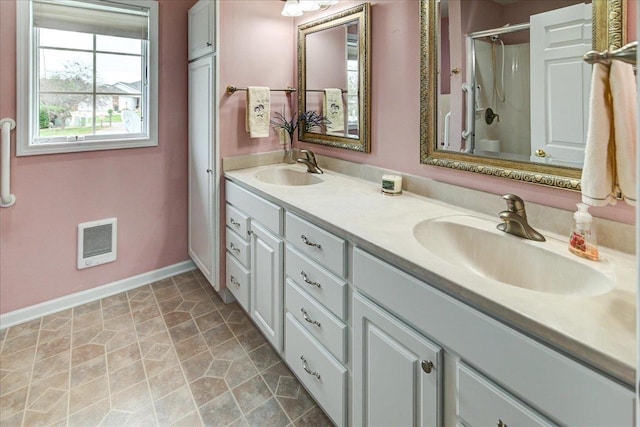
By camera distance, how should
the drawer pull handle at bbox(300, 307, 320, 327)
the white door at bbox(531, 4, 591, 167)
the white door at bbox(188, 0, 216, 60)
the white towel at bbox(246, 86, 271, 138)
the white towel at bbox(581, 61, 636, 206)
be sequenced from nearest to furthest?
the white towel at bbox(581, 61, 636, 206), the white door at bbox(531, 4, 591, 167), the drawer pull handle at bbox(300, 307, 320, 327), the white door at bbox(188, 0, 216, 60), the white towel at bbox(246, 86, 271, 138)

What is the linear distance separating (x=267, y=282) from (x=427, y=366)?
3.39 ft

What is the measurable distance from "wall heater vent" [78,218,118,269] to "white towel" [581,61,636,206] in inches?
105

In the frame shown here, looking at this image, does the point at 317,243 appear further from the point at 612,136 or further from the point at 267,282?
the point at 612,136

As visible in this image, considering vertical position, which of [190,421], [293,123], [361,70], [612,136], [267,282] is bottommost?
[190,421]

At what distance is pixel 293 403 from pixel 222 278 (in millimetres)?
1033

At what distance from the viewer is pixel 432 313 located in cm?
92

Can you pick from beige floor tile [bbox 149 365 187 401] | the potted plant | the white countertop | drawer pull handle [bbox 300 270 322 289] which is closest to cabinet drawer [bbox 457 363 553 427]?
the white countertop

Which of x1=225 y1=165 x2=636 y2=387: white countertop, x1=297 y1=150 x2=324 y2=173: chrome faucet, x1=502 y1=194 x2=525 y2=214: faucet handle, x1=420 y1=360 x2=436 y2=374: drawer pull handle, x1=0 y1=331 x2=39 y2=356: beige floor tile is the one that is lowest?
x1=0 y1=331 x2=39 y2=356: beige floor tile

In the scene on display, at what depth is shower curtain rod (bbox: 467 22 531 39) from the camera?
124cm

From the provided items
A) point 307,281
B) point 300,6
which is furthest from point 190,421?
point 300,6

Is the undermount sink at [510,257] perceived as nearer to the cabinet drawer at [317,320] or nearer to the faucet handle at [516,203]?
the faucet handle at [516,203]

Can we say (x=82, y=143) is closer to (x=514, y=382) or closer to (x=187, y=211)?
(x=187, y=211)

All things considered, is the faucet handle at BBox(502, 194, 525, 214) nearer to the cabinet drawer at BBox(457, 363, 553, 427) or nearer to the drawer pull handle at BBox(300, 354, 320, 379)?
the cabinet drawer at BBox(457, 363, 553, 427)

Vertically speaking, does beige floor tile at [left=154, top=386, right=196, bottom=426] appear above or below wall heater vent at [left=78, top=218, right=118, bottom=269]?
below
